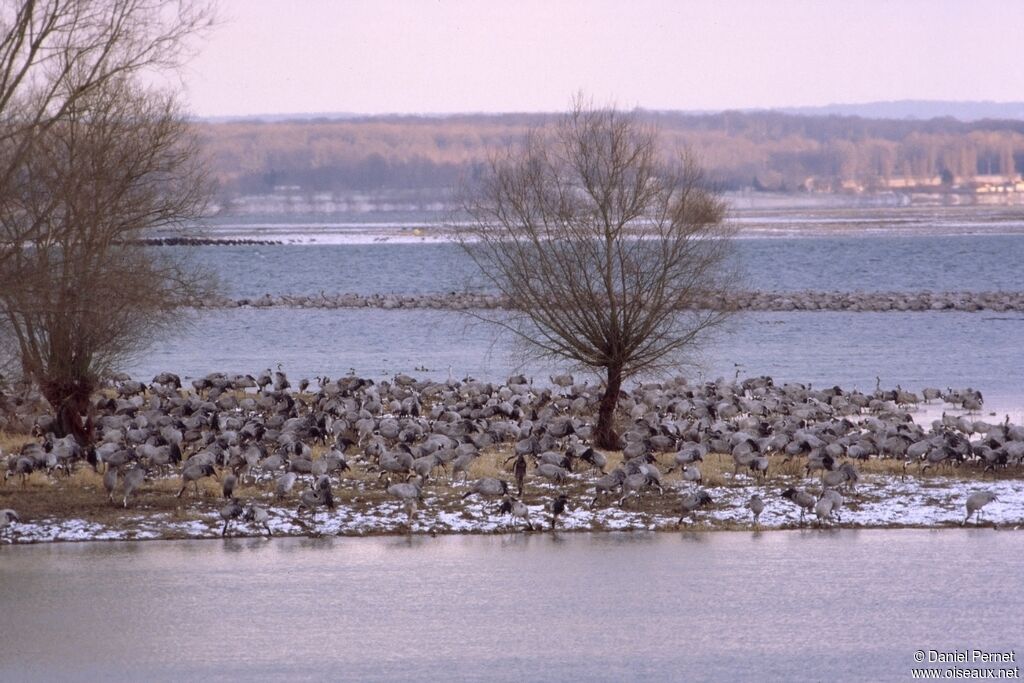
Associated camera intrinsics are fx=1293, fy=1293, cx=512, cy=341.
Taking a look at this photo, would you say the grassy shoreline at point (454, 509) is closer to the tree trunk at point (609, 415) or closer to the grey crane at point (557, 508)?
the grey crane at point (557, 508)

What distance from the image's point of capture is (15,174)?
12.0 m

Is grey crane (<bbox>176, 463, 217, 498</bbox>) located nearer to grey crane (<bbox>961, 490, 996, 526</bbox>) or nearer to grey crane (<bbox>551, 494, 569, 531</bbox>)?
grey crane (<bbox>551, 494, 569, 531</bbox>)

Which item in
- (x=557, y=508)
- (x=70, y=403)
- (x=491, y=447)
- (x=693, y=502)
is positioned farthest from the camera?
(x=491, y=447)

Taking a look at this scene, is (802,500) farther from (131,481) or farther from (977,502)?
(131,481)

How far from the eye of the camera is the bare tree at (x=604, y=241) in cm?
1705

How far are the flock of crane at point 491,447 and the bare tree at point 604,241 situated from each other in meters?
1.26

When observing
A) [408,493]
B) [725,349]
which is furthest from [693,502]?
[725,349]

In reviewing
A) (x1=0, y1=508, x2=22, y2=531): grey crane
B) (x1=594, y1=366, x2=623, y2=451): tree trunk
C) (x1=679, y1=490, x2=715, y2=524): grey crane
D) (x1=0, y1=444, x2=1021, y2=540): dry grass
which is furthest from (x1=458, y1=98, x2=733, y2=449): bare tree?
(x1=0, y1=508, x2=22, y2=531): grey crane

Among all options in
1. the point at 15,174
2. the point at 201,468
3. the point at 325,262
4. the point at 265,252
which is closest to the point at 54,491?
the point at 201,468

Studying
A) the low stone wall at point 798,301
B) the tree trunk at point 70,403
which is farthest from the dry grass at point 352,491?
the low stone wall at point 798,301

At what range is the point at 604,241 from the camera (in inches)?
683

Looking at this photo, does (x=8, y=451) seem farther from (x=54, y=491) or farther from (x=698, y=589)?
(x=698, y=589)

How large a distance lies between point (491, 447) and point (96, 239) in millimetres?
5808

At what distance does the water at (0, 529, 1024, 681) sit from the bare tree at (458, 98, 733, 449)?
5.24 m
